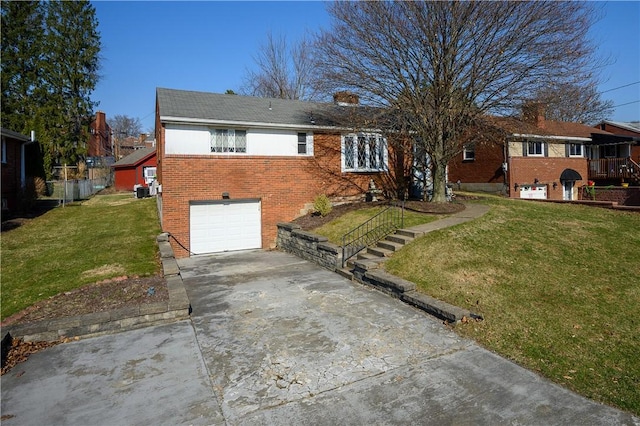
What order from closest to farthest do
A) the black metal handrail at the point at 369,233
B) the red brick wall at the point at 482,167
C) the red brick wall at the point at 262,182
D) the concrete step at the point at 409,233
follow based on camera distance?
the concrete step at the point at 409,233
the black metal handrail at the point at 369,233
the red brick wall at the point at 262,182
the red brick wall at the point at 482,167

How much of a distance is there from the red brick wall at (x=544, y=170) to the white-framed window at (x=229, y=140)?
16634 millimetres

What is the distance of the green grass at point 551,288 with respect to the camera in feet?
15.8

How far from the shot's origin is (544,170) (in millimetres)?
24641

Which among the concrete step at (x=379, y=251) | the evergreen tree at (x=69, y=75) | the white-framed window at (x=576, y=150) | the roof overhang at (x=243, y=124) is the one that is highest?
the evergreen tree at (x=69, y=75)

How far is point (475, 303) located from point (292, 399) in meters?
4.05

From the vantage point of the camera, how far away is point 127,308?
6.66 metres

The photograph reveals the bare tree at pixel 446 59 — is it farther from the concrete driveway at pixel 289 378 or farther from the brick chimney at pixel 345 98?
the concrete driveway at pixel 289 378

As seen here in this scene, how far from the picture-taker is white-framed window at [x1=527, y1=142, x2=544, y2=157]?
2388cm

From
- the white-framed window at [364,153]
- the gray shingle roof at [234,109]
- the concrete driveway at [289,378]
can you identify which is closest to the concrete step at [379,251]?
the concrete driveway at [289,378]

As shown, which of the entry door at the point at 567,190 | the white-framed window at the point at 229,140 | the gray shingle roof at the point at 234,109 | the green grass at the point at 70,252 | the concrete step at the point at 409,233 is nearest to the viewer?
the green grass at the point at 70,252

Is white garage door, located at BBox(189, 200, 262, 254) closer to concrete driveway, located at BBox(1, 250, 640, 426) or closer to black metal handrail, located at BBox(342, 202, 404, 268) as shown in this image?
black metal handrail, located at BBox(342, 202, 404, 268)

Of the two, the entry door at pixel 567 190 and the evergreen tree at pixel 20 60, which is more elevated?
the evergreen tree at pixel 20 60

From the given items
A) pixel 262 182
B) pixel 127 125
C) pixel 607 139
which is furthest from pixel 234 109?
pixel 127 125

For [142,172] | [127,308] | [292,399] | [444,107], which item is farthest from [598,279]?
[142,172]
